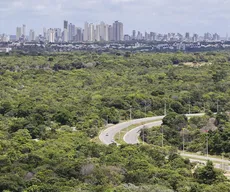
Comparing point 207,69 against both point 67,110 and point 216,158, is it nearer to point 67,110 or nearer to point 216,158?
point 67,110

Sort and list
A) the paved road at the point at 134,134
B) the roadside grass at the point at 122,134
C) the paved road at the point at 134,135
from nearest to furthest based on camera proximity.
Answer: the paved road at the point at 134,135, the roadside grass at the point at 122,134, the paved road at the point at 134,134

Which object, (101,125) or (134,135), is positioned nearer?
(134,135)

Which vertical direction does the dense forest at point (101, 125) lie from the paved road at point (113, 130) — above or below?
above

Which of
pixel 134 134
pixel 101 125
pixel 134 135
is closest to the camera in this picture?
pixel 134 135

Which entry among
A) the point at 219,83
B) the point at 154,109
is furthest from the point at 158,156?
the point at 219,83

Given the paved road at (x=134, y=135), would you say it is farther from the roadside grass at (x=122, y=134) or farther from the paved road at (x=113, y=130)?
the roadside grass at (x=122, y=134)

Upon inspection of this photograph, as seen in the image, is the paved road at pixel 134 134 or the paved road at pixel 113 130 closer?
the paved road at pixel 113 130

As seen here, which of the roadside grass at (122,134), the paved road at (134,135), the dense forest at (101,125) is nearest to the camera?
A: the dense forest at (101,125)

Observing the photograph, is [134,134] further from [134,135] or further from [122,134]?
[122,134]

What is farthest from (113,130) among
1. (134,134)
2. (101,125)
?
(134,134)

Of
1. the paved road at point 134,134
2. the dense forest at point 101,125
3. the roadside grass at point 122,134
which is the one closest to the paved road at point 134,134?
the paved road at point 134,134
